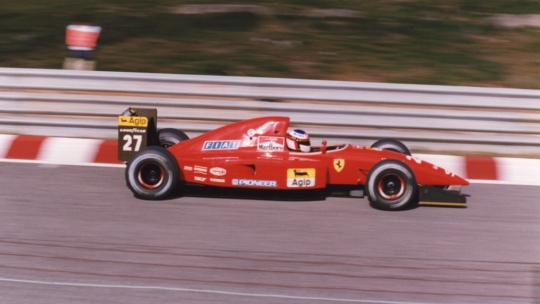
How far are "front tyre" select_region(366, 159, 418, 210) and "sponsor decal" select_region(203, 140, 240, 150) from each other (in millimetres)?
1339

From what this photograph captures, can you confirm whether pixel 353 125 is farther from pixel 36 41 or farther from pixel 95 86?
pixel 36 41

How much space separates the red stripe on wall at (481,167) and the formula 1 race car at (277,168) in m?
1.17

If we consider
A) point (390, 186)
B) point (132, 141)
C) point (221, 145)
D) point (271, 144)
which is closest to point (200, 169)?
point (221, 145)

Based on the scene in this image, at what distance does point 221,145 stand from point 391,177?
1.68 meters

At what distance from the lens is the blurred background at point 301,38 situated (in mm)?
11484

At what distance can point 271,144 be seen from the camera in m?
7.36

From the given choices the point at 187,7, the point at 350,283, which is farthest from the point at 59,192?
the point at 187,7

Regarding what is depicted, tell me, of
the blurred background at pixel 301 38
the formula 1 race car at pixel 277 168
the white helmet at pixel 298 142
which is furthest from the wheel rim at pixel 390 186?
the blurred background at pixel 301 38

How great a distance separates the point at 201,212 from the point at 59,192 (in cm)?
154

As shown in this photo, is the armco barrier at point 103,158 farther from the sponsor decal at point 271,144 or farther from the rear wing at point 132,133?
the sponsor decal at point 271,144

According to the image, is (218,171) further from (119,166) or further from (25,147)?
(25,147)

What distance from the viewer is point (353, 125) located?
29.8 ft

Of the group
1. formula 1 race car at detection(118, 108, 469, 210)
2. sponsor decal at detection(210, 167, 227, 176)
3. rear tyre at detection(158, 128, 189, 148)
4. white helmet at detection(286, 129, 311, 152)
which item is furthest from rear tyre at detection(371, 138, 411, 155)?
rear tyre at detection(158, 128, 189, 148)

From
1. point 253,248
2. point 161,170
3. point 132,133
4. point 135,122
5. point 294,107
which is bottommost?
point 253,248
